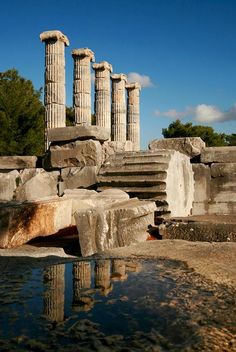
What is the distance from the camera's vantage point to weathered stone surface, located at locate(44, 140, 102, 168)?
23.9ft

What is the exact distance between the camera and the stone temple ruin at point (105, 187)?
13.8ft

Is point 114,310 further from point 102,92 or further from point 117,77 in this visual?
point 117,77

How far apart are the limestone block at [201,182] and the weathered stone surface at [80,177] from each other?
70.7 inches

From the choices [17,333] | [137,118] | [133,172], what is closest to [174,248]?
[133,172]

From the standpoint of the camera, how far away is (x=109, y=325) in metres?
2.03

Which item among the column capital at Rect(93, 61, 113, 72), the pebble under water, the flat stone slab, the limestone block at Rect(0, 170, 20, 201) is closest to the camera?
the pebble under water

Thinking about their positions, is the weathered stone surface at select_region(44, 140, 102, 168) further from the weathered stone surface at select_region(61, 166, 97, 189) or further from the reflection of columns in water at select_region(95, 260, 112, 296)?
the reflection of columns in water at select_region(95, 260, 112, 296)

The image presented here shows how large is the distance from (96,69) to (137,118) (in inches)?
209

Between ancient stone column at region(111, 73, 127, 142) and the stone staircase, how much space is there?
16107 millimetres

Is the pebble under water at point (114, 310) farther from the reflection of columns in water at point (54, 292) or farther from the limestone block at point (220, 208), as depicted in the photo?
the limestone block at point (220, 208)

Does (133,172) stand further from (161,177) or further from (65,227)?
(65,227)

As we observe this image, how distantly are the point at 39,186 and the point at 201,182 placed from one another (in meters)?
2.95

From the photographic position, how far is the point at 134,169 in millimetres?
5676

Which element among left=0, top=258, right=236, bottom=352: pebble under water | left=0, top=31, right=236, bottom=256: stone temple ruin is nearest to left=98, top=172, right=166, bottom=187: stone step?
left=0, top=31, right=236, bottom=256: stone temple ruin
